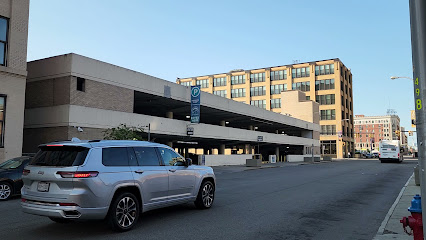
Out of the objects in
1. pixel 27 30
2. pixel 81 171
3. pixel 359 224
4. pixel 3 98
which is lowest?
pixel 359 224

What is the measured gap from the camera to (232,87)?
329ft

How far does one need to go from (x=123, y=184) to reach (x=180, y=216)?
213cm

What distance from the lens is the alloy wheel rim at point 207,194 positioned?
31.0 ft

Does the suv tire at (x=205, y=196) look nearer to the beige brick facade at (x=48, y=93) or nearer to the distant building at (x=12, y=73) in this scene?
the distant building at (x=12, y=73)

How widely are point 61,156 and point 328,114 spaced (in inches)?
3395

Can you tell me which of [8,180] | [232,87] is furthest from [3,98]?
[232,87]

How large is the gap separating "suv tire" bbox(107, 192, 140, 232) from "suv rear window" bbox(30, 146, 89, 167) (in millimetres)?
1079

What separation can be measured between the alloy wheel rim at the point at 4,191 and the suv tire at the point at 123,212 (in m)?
6.73

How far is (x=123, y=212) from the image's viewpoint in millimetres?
6922

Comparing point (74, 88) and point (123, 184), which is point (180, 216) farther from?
point (74, 88)

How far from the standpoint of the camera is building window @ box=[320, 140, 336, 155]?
3342 inches

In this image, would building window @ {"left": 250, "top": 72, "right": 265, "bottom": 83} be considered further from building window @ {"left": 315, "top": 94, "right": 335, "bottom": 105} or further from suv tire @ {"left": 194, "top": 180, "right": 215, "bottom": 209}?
suv tire @ {"left": 194, "top": 180, "right": 215, "bottom": 209}

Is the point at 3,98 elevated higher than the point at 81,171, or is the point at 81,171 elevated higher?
the point at 3,98

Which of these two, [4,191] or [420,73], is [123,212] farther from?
[4,191]
